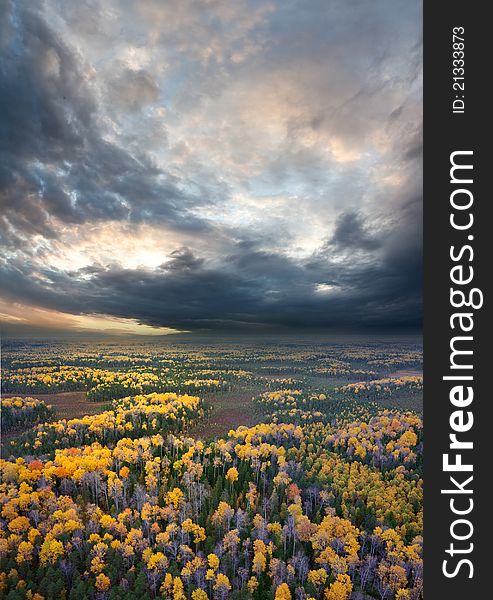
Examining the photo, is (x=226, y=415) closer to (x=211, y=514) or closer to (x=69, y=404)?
(x=69, y=404)

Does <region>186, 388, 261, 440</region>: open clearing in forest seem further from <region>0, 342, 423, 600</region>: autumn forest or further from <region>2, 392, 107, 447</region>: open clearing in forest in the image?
<region>2, 392, 107, 447</region>: open clearing in forest

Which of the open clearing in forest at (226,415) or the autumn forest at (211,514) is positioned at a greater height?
the autumn forest at (211,514)

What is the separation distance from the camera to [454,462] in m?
10.2

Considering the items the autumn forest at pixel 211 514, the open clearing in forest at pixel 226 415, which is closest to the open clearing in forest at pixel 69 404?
the autumn forest at pixel 211 514

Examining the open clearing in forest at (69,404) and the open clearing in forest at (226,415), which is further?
the open clearing in forest at (69,404)

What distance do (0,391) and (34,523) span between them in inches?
2550

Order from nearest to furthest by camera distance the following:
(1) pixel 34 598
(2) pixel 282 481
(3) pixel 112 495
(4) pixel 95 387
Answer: (1) pixel 34 598 → (3) pixel 112 495 → (2) pixel 282 481 → (4) pixel 95 387

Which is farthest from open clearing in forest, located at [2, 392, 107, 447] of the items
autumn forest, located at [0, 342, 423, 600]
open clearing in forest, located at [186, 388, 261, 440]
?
open clearing in forest, located at [186, 388, 261, 440]

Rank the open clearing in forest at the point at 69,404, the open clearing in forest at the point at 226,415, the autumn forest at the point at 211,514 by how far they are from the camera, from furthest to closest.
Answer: the open clearing in forest at the point at 69,404 → the open clearing in forest at the point at 226,415 → the autumn forest at the point at 211,514

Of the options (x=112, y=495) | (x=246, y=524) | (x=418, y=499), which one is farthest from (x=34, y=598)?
(x=418, y=499)

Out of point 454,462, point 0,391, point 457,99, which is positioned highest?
point 457,99

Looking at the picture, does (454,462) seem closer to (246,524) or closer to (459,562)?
(459,562)

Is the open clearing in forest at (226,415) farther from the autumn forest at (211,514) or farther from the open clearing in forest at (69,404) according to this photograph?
the open clearing in forest at (69,404)

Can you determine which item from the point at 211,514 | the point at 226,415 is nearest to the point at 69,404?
the point at 226,415
